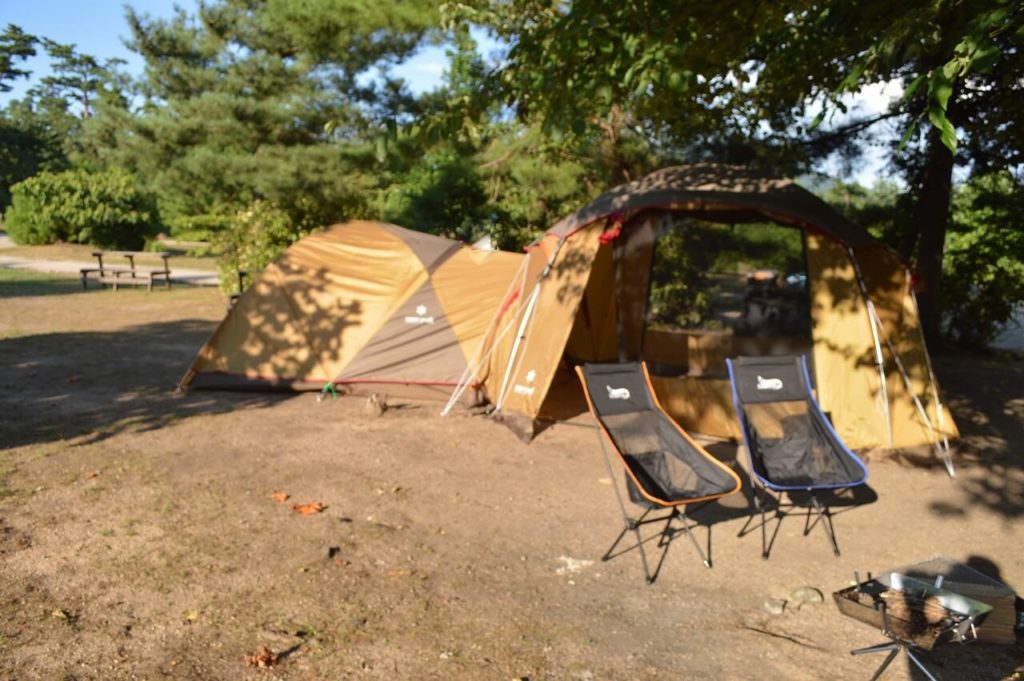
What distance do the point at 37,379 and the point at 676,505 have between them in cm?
730

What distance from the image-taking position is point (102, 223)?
28.0 meters

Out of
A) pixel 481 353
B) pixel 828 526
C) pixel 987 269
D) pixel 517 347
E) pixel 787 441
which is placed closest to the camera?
pixel 828 526

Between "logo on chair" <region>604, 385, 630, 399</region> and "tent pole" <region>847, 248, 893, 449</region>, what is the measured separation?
A: 2471 mm

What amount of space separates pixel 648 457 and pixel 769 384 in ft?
4.14

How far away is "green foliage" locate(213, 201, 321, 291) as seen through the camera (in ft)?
53.2

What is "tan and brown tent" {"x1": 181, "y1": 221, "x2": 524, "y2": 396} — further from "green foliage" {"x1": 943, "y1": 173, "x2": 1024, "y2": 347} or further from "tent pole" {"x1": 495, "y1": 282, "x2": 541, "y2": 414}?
"green foliage" {"x1": 943, "y1": 173, "x2": 1024, "y2": 347}

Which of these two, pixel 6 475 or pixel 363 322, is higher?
pixel 363 322

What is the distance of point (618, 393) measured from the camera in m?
5.99

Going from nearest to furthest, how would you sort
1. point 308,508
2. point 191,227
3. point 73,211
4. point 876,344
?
point 308,508 → point 876,344 → point 73,211 → point 191,227

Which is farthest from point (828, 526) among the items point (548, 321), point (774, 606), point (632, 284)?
point (632, 284)

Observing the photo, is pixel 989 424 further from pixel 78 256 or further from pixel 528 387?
pixel 78 256

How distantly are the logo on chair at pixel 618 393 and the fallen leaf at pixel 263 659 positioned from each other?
307cm

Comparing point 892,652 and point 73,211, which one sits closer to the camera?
point 892,652

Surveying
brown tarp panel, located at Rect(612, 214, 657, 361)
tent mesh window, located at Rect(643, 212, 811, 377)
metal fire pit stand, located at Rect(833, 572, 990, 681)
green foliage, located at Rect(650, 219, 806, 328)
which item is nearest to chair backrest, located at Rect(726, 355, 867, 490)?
metal fire pit stand, located at Rect(833, 572, 990, 681)
